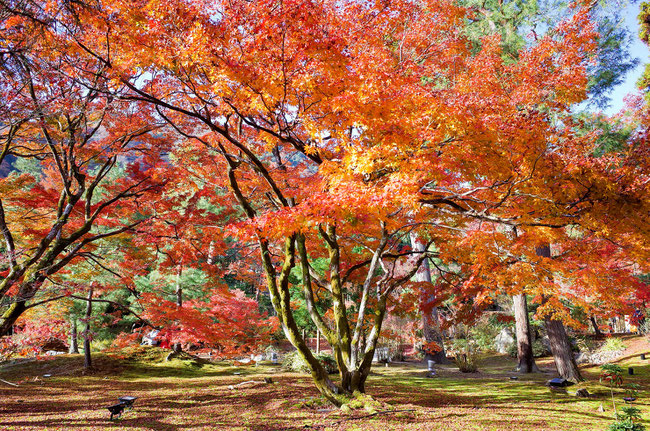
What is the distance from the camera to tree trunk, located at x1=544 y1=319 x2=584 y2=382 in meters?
9.73

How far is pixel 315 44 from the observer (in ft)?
17.3

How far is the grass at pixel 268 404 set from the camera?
5.30 m

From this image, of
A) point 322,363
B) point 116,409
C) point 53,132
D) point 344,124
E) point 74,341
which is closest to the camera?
point 116,409

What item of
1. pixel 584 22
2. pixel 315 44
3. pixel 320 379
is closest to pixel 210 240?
pixel 320 379

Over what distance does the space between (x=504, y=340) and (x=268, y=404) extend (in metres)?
16.3

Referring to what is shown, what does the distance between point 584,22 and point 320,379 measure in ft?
32.3

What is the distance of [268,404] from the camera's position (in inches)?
269

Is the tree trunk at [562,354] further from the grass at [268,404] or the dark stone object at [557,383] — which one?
the dark stone object at [557,383]

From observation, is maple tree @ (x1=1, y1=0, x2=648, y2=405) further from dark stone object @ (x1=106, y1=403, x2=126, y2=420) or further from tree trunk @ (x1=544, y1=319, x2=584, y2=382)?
dark stone object @ (x1=106, y1=403, x2=126, y2=420)

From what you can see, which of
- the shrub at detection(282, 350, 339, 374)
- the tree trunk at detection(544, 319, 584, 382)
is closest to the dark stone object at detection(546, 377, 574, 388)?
the tree trunk at detection(544, 319, 584, 382)

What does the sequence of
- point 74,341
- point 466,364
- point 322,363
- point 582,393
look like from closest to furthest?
point 582,393, point 322,363, point 466,364, point 74,341

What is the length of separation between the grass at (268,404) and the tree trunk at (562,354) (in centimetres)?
72

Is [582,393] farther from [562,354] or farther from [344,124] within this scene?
[344,124]

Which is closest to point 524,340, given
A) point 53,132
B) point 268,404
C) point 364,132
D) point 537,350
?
point 537,350
